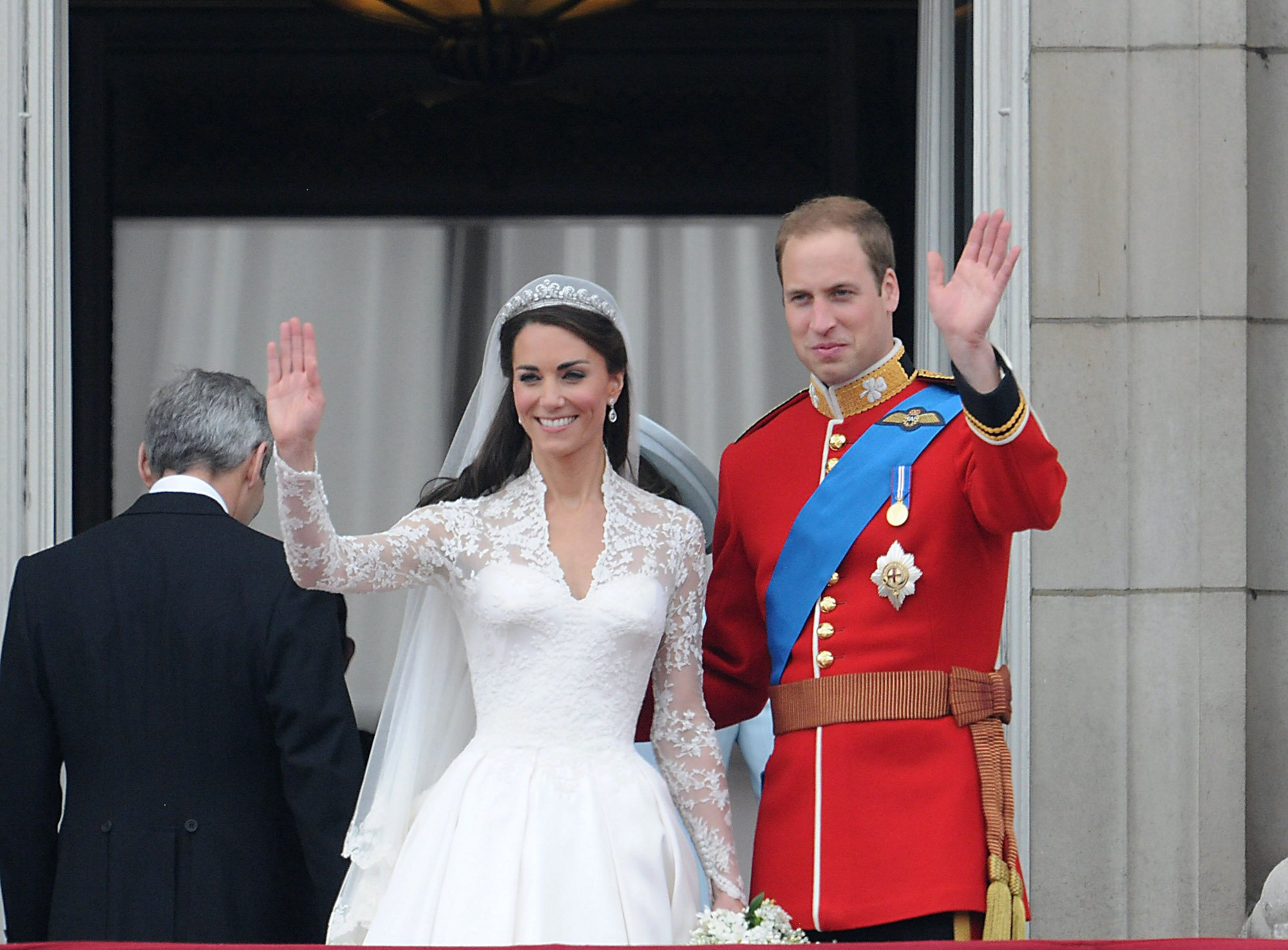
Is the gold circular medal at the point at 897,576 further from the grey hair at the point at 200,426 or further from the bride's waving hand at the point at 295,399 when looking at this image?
the grey hair at the point at 200,426

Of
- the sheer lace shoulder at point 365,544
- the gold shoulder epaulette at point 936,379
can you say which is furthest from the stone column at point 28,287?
the gold shoulder epaulette at point 936,379

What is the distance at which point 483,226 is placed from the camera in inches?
254

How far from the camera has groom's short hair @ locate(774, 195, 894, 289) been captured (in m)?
2.99

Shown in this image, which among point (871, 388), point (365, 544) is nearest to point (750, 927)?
point (365, 544)

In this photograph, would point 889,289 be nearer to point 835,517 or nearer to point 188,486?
point 835,517

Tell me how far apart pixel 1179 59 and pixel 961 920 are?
227 centimetres

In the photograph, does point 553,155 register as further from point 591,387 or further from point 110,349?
point 591,387

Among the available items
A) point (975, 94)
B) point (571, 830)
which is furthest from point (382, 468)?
point (571, 830)

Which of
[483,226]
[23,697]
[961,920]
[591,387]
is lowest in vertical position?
[961,920]

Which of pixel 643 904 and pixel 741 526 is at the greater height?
pixel 741 526

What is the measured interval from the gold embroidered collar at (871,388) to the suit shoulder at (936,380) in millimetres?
20

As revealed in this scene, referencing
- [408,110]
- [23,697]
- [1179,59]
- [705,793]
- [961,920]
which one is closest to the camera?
[961,920]

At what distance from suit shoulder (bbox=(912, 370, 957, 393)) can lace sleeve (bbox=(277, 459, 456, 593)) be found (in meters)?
0.84

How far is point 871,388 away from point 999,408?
411mm
